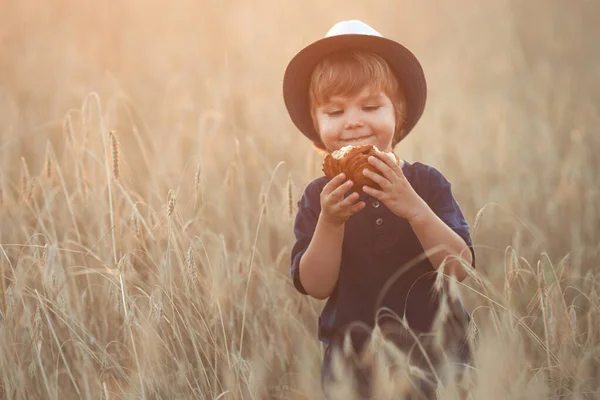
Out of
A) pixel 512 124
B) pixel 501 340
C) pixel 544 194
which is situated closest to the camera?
pixel 501 340

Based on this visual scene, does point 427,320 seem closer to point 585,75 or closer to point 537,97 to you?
point 537,97

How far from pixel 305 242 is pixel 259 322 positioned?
483 millimetres

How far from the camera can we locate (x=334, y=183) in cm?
184

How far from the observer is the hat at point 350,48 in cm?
209

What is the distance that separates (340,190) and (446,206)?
40cm

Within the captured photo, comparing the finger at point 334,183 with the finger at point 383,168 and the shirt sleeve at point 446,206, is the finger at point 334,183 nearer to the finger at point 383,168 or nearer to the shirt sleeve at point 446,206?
the finger at point 383,168

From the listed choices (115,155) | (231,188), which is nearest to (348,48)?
(115,155)

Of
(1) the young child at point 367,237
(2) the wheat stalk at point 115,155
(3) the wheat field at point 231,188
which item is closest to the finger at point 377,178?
(1) the young child at point 367,237

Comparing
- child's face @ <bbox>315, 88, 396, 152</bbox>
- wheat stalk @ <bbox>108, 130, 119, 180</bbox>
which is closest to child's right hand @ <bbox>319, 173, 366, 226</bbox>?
child's face @ <bbox>315, 88, 396, 152</bbox>

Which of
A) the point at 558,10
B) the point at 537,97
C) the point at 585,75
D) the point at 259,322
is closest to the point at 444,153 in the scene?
the point at 537,97

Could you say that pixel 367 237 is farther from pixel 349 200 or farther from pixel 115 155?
pixel 115 155

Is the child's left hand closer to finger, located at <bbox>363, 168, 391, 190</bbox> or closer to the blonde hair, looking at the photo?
finger, located at <bbox>363, 168, 391, 190</bbox>

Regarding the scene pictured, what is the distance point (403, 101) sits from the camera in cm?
222

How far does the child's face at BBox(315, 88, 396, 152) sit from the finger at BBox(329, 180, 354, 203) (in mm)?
245
